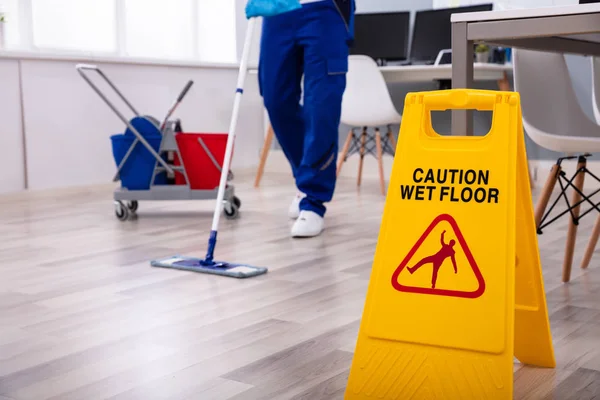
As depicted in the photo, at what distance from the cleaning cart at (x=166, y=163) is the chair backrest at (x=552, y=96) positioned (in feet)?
4.74

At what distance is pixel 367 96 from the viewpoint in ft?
14.0

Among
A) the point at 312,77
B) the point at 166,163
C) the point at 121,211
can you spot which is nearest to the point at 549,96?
the point at 312,77

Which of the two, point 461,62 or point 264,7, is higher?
point 264,7

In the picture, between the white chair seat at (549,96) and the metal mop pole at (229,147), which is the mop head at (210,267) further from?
the white chair seat at (549,96)

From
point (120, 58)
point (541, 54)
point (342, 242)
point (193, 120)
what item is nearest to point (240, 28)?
point (193, 120)

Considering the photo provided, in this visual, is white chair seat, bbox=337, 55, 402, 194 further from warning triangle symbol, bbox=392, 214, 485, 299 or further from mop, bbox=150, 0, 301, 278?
warning triangle symbol, bbox=392, 214, 485, 299

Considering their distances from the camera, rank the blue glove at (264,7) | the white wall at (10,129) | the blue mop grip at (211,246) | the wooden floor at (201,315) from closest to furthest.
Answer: the wooden floor at (201,315), the blue mop grip at (211,246), the blue glove at (264,7), the white wall at (10,129)

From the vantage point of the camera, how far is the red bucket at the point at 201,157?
339cm

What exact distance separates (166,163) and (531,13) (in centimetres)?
219

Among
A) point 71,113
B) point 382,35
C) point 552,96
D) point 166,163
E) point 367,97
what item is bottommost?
point 166,163

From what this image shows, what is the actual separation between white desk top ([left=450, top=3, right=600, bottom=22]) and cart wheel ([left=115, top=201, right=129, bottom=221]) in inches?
85.8

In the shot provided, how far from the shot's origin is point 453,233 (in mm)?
1243

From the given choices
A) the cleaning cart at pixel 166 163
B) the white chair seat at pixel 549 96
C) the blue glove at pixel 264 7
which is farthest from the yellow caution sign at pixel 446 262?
the cleaning cart at pixel 166 163

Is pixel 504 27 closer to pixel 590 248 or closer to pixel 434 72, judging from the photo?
pixel 590 248
